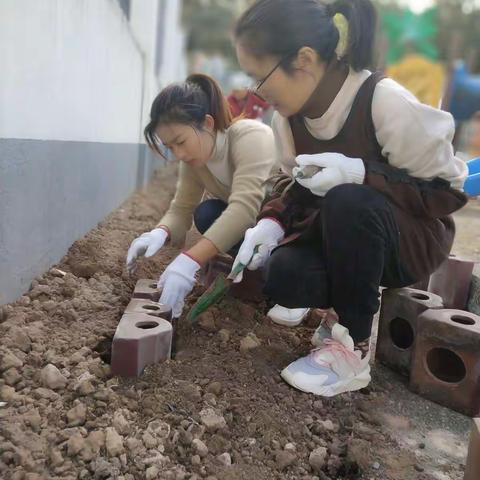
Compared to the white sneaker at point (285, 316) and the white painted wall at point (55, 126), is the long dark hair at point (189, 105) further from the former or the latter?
the white sneaker at point (285, 316)

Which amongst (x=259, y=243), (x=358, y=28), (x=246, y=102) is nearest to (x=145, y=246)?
(x=259, y=243)

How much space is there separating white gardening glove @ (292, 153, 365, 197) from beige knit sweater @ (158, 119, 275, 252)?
0.42 m

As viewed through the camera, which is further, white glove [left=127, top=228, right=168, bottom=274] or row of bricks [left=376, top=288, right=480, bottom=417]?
white glove [left=127, top=228, right=168, bottom=274]

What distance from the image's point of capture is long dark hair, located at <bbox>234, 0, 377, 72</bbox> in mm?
1466

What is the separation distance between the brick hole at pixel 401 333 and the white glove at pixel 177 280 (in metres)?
0.67

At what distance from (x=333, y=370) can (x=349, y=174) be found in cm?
55

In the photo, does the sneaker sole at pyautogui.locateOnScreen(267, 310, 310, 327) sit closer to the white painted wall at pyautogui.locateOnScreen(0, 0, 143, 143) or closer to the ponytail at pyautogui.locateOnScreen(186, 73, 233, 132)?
the ponytail at pyautogui.locateOnScreen(186, 73, 233, 132)

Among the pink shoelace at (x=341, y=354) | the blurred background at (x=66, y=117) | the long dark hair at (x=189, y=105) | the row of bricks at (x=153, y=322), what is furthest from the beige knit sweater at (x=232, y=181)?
the pink shoelace at (x=341, y=354)

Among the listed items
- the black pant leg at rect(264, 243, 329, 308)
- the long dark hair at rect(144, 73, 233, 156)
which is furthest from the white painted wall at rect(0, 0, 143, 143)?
the black pant leg at rect(264, 243, 329, 308)

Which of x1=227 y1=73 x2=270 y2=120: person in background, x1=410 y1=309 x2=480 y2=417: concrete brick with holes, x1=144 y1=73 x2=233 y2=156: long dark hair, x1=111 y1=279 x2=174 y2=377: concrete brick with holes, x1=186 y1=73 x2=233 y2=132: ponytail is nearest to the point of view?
x1=111 y1=279 x2=174 y2=377: concrete brick with holes

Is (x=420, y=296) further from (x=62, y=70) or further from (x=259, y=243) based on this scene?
(x=62, y=70)

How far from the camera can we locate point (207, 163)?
212 centimetres

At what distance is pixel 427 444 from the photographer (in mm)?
1390

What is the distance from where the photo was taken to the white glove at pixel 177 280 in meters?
1.75
